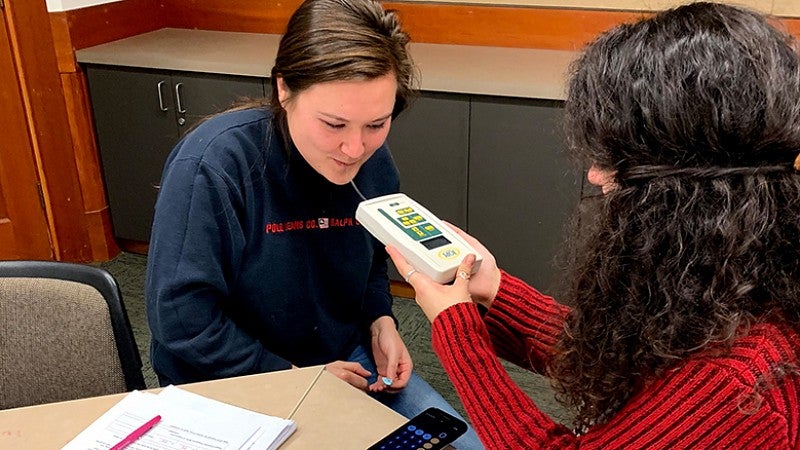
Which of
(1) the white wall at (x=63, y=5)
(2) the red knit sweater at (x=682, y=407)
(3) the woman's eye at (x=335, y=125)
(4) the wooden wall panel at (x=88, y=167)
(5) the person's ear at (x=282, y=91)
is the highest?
(5) the person's ear at (x=282, y=91)

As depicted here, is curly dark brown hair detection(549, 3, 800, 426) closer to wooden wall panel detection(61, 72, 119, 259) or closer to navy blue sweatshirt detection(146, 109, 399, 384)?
navy blue sweatshirt detection(146, 109, 399, 384)

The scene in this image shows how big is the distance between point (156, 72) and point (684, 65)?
2.17m

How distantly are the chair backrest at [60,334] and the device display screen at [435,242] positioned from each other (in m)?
0.49

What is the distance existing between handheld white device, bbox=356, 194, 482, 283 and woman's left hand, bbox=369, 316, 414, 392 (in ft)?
1.05

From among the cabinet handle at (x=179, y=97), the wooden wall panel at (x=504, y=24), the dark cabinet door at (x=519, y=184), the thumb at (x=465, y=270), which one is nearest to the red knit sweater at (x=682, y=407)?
the thumb at (x=465, y=270)

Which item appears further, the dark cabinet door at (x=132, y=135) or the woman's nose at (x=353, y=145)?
the dark cabinet door at (x=132, y=135)

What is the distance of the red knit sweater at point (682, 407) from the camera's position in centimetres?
74

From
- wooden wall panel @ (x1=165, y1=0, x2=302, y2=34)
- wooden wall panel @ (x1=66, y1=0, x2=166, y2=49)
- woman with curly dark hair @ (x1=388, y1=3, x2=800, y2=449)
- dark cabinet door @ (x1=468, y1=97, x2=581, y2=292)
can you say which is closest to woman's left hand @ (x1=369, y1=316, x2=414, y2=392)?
woman with curly dark hair @ (x1=388, y1=3, x2=800, y2=449)

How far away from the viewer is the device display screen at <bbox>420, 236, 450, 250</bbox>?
3.50 feet

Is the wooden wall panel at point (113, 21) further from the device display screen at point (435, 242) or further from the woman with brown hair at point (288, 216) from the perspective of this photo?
the device display screen at point (435, 242)

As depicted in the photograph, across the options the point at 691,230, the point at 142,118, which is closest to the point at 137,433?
the point at 691,230

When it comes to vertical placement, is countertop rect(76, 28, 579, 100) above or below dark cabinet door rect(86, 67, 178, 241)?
above

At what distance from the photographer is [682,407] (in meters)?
0.76

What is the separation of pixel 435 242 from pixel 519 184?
4.04ft
